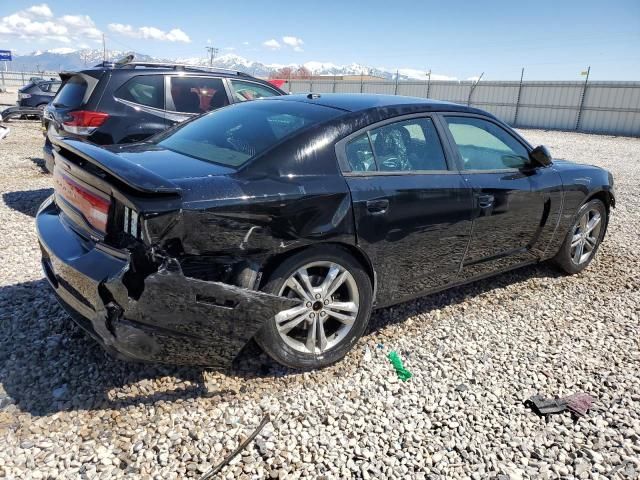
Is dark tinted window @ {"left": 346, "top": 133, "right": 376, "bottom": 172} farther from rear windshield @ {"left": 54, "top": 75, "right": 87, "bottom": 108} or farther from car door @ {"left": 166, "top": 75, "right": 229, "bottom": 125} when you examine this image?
rear windshield @ {"left": 54, "top": 75, "right": 87, "bottom": 108}

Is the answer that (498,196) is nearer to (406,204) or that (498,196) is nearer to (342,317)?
(406,204)

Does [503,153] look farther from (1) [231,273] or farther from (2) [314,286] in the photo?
(1) [231,273]

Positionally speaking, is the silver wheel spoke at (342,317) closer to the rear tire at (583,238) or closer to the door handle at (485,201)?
the door handle at (485,201)

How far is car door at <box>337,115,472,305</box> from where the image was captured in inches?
115

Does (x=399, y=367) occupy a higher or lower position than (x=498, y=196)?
lower

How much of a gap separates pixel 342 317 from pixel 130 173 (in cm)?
145

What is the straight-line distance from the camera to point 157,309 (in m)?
2.24

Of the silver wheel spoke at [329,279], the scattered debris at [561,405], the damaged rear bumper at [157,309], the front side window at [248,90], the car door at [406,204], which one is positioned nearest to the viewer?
the damaged rear bumper at [157,309]

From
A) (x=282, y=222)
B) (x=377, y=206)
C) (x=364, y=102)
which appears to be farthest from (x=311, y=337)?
(x=364, y=102)

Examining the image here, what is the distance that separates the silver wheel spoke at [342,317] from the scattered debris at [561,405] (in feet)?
3.60

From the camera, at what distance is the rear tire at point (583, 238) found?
4535 millimetres

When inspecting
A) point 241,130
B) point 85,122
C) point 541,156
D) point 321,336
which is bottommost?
point 321,336

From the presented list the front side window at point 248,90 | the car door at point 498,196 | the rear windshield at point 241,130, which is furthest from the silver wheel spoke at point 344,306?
the front side window at point 248,90

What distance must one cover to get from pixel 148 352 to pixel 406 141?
6.82 feet
